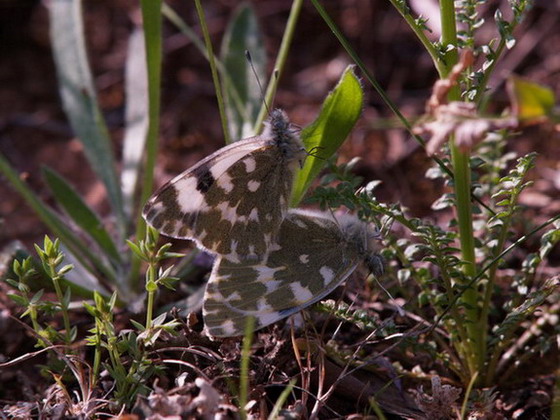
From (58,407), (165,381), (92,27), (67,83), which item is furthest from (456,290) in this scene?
(92,27)

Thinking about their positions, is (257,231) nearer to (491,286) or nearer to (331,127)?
(331,127)

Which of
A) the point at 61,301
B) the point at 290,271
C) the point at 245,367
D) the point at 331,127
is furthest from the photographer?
the point at 331,127

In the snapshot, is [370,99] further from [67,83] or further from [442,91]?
[442,91]

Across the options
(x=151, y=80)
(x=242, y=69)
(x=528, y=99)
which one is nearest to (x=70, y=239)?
(x=151, y=80)

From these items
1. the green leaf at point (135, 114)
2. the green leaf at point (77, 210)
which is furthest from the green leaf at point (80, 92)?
the green leaf at point (77, 210)

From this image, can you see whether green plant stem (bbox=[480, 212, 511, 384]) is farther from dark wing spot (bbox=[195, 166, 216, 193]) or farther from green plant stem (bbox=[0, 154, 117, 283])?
green plant stem (bbox=[0, 154, 117, 283])

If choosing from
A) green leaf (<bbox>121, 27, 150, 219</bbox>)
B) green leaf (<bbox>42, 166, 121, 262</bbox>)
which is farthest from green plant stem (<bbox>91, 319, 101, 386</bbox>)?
green leaf (<bbox>121, 27, 150, 219</bbox>)

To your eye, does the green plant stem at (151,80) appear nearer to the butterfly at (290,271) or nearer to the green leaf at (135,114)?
the green leaf at (135,114)
